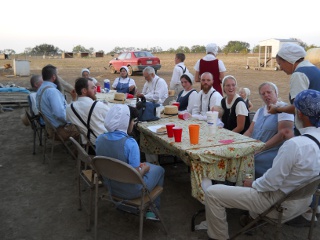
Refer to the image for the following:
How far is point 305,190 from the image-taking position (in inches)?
89.5

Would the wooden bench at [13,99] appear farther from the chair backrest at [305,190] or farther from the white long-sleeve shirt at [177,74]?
the chair backrest at [305,190]

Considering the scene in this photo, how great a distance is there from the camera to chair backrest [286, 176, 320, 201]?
2236 millimetres

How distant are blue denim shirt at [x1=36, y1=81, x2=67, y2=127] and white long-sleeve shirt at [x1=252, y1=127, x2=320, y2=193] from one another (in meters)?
3.34

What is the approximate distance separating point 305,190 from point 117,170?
1.38 meters

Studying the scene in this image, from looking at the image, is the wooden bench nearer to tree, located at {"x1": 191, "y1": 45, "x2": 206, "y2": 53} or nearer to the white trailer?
the white trailer

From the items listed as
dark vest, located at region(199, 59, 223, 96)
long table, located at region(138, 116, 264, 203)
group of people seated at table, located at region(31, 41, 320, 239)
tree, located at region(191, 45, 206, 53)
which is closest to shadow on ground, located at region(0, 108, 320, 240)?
group of people seated at table, located at region(31, 41, 320, 239)

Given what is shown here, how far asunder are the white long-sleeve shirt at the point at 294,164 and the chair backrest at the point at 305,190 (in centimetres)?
8

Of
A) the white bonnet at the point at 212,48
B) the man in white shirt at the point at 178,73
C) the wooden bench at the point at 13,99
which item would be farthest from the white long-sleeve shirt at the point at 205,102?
the wooden bench at the point at 13,99

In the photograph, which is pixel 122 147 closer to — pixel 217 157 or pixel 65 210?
pixel 217 157

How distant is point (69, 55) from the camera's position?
2068 inches

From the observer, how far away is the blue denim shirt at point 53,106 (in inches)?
190

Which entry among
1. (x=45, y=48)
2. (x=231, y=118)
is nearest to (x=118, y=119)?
(x=231, y=118)

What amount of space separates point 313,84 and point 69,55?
52.8 meters

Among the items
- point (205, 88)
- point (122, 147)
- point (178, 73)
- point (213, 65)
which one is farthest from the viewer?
point (178, 73)
